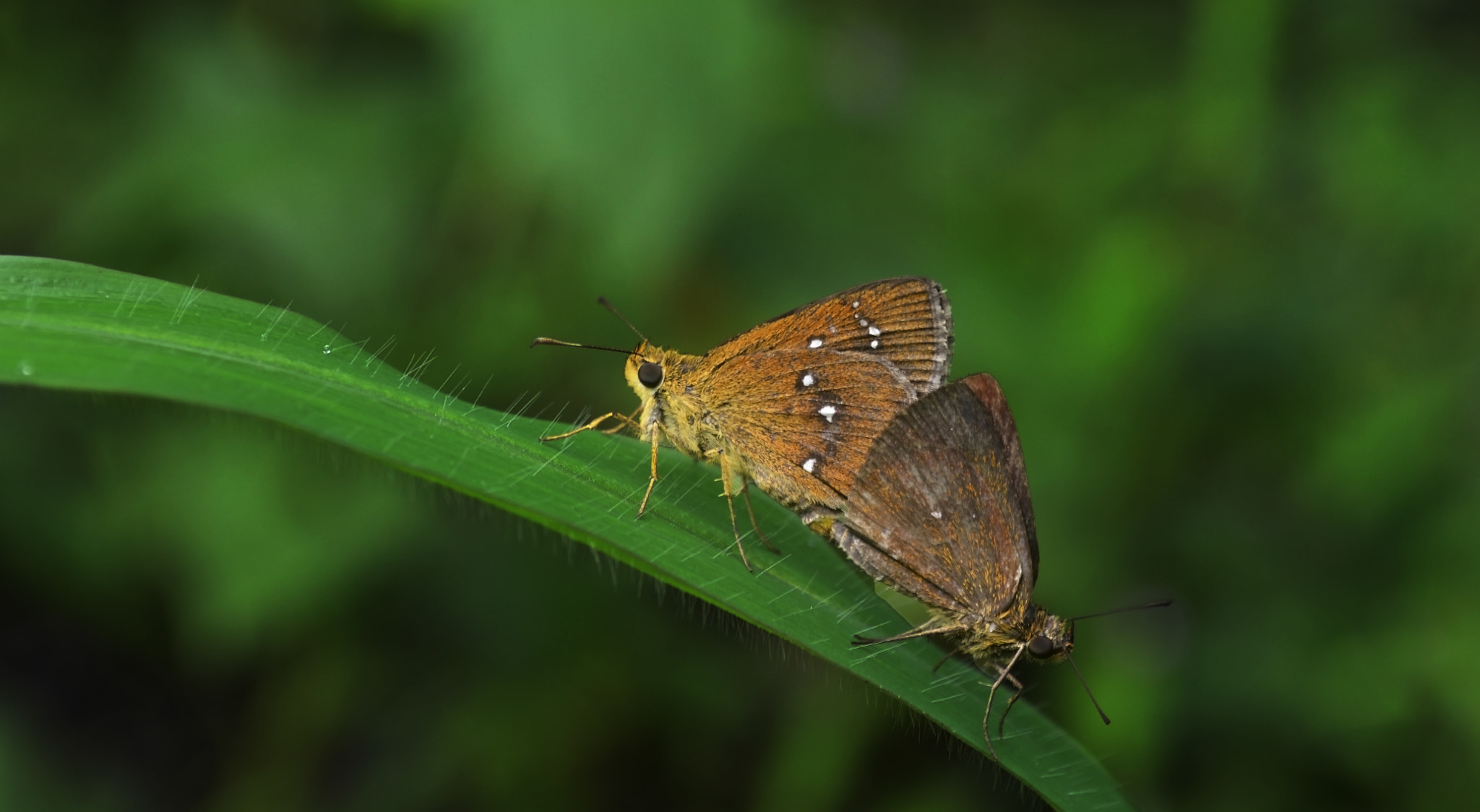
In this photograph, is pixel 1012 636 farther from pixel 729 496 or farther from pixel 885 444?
pixel 729 496

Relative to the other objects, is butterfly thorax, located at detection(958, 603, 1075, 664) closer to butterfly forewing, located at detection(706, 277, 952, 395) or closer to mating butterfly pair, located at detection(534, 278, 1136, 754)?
mating butterfly pair, located at detection(534, 278, 1136, 754)

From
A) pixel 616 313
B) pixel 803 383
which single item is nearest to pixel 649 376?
pixel 616 313

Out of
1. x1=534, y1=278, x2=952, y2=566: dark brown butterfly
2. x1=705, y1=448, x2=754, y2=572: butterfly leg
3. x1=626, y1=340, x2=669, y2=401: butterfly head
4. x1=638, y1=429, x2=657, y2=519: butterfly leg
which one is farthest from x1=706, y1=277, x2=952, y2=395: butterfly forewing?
x1=638, y1=429, x2=657, y2=519: butterfly leg

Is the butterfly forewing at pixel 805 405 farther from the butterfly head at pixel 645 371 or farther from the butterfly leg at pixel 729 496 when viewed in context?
the butterfly head at pixel 645 371

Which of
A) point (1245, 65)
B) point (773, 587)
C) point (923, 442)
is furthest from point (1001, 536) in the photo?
point (1245, 65)

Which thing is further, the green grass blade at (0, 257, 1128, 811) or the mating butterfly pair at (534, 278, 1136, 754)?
the mating butterfly pair at (534, 278, 1136, 754)
